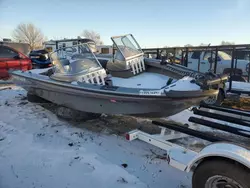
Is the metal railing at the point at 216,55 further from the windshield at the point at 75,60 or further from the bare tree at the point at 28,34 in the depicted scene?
the bare tree at the point at 28,34

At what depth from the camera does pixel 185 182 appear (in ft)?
8.40

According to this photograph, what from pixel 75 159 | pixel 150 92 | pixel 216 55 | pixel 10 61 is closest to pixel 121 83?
pixel 150 92

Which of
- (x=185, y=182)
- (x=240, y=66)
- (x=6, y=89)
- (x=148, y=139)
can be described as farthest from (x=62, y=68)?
(x=240, y=66)

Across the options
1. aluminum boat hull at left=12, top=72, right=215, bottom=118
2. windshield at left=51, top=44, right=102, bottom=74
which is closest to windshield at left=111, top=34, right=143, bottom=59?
windshield at left=51, top=44, right=102, bottom=74

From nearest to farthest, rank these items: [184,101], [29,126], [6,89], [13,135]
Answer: [184,101]
[13,135]
[29,126]
[6,89]

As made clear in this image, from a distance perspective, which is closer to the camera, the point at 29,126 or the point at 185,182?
the point at 185,182

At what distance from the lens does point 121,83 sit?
14.9ft

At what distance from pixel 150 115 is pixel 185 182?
1283mm

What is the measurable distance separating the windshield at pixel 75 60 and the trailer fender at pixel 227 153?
9.59 feet

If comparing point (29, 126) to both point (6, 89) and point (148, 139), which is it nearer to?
point (148, 139)

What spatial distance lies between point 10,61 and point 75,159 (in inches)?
281

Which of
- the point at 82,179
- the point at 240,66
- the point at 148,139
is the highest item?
the point at 240,66

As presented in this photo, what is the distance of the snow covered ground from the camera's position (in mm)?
2578

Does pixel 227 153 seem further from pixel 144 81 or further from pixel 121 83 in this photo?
pixel 121 83
